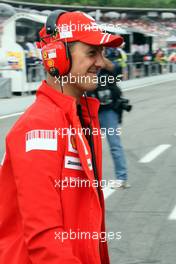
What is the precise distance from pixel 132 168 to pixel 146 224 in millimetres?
3205

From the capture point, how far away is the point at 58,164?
2.14 m

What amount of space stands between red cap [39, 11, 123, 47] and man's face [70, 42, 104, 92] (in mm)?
42

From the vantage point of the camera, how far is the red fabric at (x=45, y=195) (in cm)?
208

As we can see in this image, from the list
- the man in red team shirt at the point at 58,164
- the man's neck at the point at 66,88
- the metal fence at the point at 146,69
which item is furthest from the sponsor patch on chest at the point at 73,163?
the metal fence at the point at 146,69

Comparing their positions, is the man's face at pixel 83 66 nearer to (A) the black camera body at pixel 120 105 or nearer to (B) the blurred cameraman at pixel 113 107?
(B) the blurred cameraman at pixel 113 107

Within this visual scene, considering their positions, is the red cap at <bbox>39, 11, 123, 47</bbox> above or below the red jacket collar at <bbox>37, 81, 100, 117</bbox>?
above

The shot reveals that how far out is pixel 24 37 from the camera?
27.6 meters

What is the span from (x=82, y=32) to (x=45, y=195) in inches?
22.6

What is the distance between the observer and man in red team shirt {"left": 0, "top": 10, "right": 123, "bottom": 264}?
6.83 ft

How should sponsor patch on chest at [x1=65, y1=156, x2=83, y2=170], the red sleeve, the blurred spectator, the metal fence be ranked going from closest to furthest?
the red sleeve
sponsor patch on chest at [x1=65, y1=156, x2=83, y2=170]
the metal fence
the blurred spectator

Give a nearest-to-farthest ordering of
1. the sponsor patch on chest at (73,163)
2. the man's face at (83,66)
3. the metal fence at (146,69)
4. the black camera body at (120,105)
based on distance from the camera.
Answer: the sponsor patch on chest at (73,163) < the man's face at (83,66) < the black camera body at (120,105) < the metal fence at (146,69)

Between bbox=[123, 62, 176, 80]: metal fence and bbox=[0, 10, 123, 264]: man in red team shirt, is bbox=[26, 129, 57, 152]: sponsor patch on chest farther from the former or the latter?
bbox=[123, 62, 176, 80]: metal fence

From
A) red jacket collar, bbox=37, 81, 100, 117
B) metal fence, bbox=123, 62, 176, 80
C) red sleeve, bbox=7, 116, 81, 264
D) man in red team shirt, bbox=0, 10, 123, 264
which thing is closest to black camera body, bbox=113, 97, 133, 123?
man in red team shirt, bbox=0, 10, 123, 264

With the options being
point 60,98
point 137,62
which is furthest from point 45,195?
point 137,62
